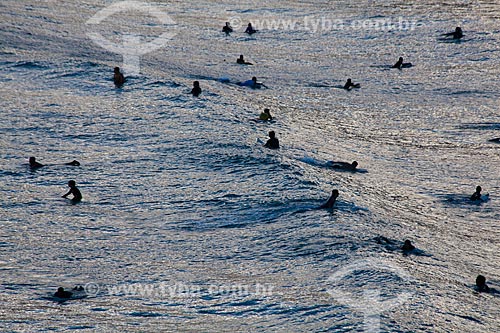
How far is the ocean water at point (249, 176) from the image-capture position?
2088cm

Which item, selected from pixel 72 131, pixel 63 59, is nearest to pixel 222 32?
pixel 63 59

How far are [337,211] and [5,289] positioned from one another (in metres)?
9.98

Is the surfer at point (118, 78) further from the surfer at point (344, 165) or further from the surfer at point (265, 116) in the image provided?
the surfer at point (344, 165)

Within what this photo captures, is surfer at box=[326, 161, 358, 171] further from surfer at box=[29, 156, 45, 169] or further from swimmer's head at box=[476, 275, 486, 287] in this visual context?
surfer at box=[29, 156, 45, 169]

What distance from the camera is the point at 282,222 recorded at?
83.1 feet

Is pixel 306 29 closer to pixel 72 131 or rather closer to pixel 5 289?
pixel 72 131

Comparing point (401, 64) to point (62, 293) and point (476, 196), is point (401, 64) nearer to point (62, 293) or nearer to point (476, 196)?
point (476, 196)

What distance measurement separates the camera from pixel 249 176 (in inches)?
1133

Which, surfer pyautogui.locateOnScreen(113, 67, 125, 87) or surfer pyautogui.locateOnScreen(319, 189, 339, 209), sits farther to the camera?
surfer pyautogui.locateOnScreen(113, 67, 125, 87)

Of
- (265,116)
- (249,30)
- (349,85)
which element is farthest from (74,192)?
(249,30)

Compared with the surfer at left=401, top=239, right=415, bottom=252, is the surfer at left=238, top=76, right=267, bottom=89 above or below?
above

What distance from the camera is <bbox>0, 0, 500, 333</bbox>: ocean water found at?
20.9m

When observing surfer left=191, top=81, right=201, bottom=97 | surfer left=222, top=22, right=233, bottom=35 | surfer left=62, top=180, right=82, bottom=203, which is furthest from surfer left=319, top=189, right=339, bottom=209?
surfer left=222, top=22, right=233, bottom=35

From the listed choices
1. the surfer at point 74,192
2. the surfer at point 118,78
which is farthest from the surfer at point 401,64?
the surfer at point 74,192
